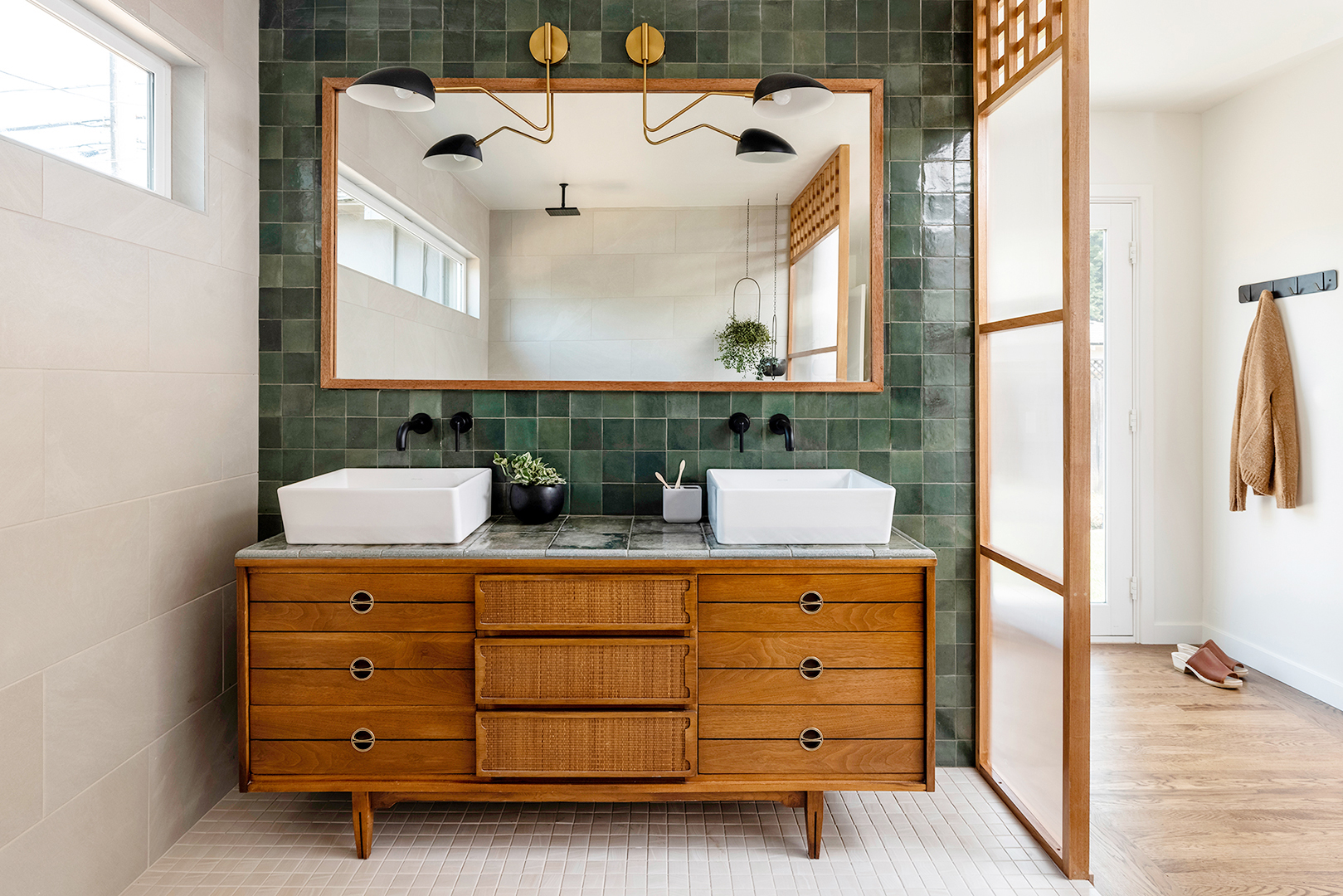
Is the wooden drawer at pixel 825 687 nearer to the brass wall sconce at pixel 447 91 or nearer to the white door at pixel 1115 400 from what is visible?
the brass wall sconce at pixel 447 91

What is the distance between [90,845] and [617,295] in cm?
196

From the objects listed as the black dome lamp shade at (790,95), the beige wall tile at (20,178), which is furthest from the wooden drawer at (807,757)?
the beige wall tile at (20,178)

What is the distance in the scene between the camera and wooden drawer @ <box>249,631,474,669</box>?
188 cm

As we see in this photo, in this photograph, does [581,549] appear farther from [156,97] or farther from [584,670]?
[156,97]

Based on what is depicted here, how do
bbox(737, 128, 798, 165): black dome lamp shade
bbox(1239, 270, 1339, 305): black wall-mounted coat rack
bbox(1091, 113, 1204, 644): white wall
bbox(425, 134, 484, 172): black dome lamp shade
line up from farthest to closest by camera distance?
bbox(1091, 113, 1204, 644): white wall → bbox(1239, 270, 1339, 305): black wall-mounted coat rack → bbox(425, 134, 484, 172): black dome lamp shade → bbox(737, 128, 798, 165): black dome lamp shade

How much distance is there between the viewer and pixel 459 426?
2373 millimetres

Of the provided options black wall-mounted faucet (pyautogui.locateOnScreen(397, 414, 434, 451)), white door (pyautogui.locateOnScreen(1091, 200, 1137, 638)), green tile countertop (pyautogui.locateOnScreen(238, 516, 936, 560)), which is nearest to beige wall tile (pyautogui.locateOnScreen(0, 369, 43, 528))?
green tile countertop (pyautogui.locateOnScreen(238, 516, 936, 560))

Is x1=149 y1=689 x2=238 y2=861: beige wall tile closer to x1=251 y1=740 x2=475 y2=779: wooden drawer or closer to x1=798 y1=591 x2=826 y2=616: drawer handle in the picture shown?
x1=251 y1=740 x2=475 y2=779: wooden drawer

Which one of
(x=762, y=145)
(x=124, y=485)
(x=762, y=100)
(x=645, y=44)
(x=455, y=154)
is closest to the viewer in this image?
(x=124, y=485)

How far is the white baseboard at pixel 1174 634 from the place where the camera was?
3.58 meters

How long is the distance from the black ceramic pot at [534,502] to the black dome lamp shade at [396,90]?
42.4 inches

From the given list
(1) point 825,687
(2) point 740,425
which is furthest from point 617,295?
(1) point 825,687

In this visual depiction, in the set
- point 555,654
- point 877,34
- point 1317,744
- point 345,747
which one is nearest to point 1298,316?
point 1317,744

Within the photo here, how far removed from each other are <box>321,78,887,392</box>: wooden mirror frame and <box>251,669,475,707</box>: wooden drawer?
0.92 meters
